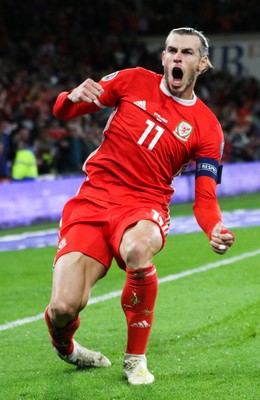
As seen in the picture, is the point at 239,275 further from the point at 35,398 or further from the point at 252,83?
the point at 252,83

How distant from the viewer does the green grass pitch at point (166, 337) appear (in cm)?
620

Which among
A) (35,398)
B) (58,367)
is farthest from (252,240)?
(35,398)

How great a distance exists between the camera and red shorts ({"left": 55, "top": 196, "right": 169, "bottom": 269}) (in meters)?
6.49

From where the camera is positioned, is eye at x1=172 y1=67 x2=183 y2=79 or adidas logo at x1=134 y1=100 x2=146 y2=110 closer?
eye at x1=172 y1=67 x2=183 y2=79

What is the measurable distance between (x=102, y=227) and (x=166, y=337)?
1.67 m

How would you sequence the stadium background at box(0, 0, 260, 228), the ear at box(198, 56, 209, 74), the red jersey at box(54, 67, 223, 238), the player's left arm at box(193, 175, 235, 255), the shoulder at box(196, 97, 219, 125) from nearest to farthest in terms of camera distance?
the player's left arm at box(193, 175, 235, 255) → the red jersey at box(54, 67, 223, 238) → the ear at box(198, 56, 209, 74) → the shoulder at box(196, 97, 219, 125) → the stadium background at box(0, 0, 260, 228)

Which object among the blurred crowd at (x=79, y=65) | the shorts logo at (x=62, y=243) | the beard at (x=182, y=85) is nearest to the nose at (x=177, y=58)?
the beard at (x=182, y=85)

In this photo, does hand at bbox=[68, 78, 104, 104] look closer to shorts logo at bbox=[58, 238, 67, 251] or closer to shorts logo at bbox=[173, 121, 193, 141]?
shorts logo at bbox=[173, 121, 193, 141]

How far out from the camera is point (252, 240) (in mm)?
14781

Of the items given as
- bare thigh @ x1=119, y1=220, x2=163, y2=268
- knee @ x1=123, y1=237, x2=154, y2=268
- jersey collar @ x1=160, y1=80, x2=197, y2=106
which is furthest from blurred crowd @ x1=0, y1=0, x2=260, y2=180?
knee @ x1=123, y1=237, x2=154, y2=268

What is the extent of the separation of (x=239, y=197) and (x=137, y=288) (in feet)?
55.9

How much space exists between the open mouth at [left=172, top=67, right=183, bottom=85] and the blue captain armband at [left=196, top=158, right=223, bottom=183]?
1.70 feet

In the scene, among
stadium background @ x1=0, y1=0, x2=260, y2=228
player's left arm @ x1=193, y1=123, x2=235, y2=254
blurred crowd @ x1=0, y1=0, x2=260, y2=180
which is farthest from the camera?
blurred crowd @ x1=0, y1=0, x2=260, y2=180

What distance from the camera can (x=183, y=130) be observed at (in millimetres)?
6789
